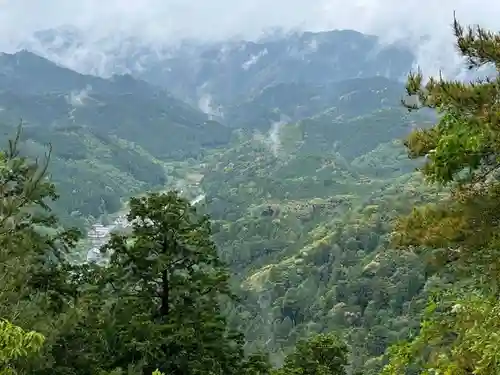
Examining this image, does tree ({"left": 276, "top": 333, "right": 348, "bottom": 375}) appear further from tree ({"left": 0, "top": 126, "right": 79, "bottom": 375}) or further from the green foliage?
the green foliage

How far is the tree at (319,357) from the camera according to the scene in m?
45.7

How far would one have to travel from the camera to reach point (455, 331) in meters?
12.7

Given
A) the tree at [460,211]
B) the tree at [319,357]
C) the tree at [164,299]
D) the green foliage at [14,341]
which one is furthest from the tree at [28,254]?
the tree at [319,357]

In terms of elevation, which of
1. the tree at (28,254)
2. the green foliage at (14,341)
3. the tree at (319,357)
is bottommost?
the tree at (319,357)

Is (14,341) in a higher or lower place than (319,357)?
higher

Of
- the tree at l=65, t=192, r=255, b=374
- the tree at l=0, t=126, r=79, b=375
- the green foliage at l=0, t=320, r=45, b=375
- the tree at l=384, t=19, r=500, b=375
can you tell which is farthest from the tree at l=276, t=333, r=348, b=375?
the green foliage at l=0, t=320, r=45, b=375

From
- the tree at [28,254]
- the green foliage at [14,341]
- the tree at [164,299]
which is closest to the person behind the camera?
the green foliage at [14,341]

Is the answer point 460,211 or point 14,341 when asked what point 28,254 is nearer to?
point 14,341

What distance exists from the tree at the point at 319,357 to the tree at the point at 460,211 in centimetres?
3150

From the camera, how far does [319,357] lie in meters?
49.8

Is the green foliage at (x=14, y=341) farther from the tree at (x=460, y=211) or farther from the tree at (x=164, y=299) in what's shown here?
the tree at (x=164, y=299)

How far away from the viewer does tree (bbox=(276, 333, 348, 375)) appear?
45.7m

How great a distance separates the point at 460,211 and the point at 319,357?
37429mm

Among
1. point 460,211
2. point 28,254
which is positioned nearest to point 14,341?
point 28,254
